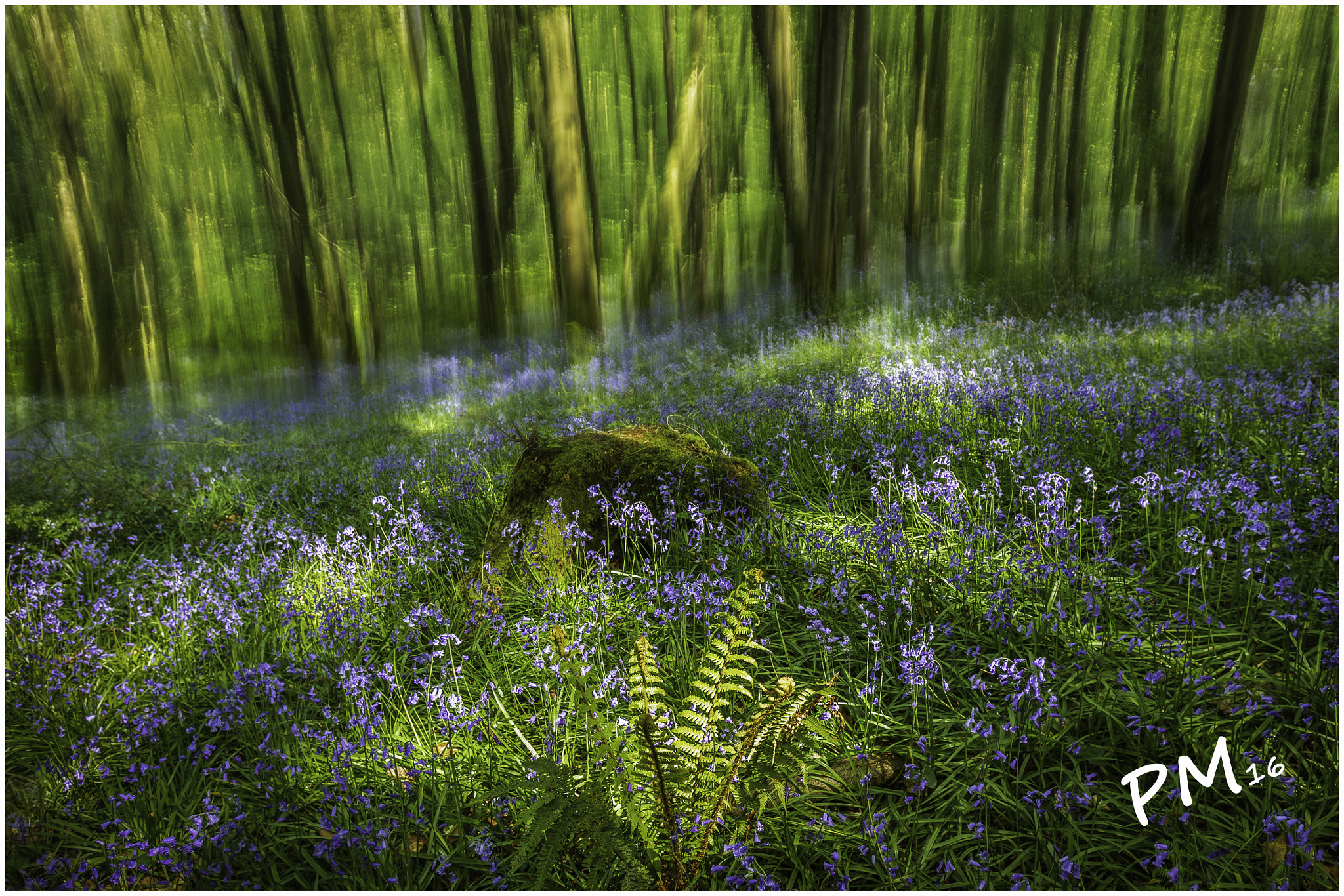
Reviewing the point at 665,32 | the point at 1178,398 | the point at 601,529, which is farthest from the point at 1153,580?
the point at 665,32

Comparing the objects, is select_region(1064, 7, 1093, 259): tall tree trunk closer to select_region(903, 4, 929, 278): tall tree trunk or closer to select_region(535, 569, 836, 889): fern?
select_region(903, 4, 929, 278): tall tree trunk

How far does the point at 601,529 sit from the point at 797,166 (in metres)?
3.69

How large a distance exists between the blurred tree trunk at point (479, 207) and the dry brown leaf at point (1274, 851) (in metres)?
5.11

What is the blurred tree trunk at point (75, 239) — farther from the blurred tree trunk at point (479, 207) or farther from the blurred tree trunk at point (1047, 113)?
the blurred tree trunk at point (1047, 113)

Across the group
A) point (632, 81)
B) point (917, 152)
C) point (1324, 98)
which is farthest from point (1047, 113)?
point (632, 81)

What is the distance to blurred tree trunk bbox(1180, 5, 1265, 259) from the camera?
4.75 meters

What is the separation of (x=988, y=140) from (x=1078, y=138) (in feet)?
2.85

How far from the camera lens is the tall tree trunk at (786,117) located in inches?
193

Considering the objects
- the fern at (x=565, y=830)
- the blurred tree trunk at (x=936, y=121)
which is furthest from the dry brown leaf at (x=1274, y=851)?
the blurred tree trunk at (x=936, y=121)

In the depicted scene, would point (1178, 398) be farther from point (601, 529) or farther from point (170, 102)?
point (170, 102)

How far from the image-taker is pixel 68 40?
4488 millimetres

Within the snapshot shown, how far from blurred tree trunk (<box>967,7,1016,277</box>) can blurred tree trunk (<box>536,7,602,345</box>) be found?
3.56 metres

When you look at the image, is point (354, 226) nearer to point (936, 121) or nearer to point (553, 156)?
point (553, 156)

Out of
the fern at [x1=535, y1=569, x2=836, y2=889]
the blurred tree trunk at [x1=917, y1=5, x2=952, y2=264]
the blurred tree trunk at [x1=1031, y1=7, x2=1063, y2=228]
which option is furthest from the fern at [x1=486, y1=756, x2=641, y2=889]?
the blurred tree trunk at [x1=1031, y1=7, x2=1063, y2=228]
